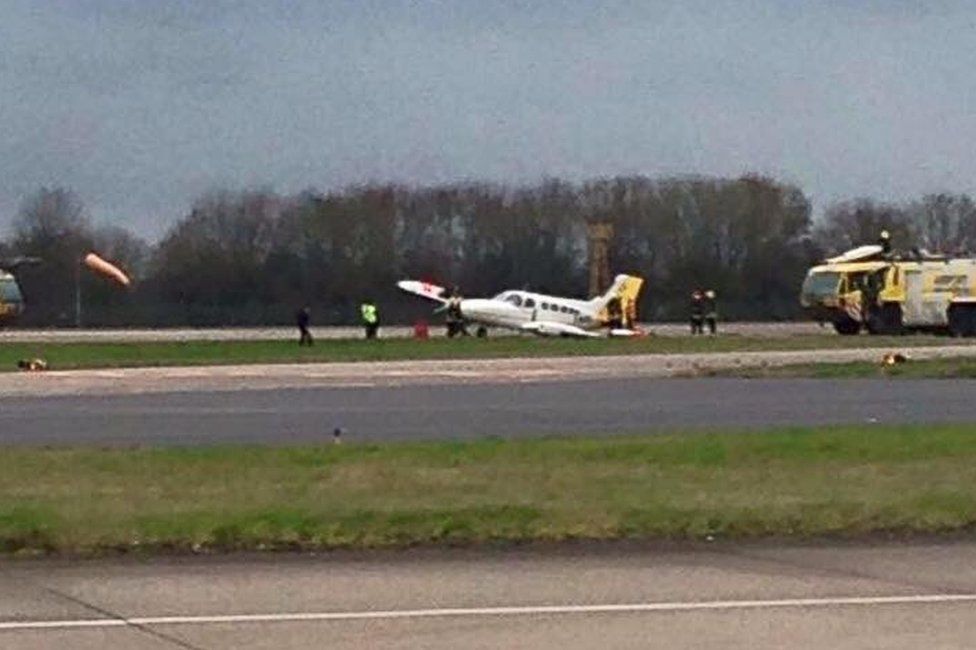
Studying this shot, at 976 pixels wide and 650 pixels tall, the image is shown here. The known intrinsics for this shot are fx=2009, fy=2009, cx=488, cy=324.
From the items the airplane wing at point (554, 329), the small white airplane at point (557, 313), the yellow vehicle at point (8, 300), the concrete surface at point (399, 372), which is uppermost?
the yellow vehicle at point (8, 300)

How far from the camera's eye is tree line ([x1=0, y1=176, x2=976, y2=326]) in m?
114

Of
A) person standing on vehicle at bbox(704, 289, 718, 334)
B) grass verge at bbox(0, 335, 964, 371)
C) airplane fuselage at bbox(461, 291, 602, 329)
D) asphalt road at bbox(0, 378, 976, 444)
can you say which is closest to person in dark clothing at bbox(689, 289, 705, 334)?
person standing on vehicle at bbox(704, 289, 718, 334)

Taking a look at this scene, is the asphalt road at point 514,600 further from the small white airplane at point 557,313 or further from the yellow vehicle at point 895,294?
the small white airplane at point 557,313

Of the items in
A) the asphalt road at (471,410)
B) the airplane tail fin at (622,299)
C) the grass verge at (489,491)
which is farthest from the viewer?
the airplane tail fin at (622,299)

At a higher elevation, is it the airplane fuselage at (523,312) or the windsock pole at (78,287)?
the windsock pole at (78,287)

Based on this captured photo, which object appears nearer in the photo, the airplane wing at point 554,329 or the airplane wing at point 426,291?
the airplane wing at point 554,329

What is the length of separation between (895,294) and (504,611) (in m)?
64.5

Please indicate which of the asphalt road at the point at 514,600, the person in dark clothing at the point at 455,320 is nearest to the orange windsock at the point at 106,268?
the person in dark clothing at the point at 455,320

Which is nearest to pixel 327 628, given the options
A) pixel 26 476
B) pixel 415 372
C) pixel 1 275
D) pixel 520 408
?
pixel 26 476

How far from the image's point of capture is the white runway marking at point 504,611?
10.4 m

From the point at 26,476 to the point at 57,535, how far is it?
4216mm

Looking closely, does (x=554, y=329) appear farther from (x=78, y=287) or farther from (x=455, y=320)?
(x=78, y=287)

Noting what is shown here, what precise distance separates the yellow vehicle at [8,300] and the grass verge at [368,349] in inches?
599

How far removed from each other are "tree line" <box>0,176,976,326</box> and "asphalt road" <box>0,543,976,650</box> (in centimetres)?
9495
